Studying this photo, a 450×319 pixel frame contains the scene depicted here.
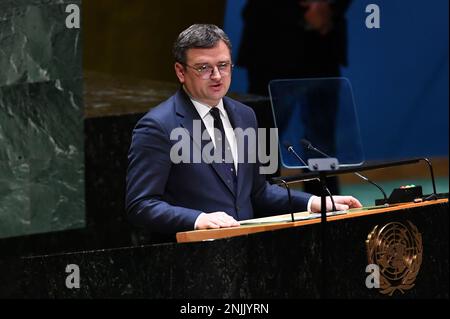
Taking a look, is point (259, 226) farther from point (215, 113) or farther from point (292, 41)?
point (292, 41)

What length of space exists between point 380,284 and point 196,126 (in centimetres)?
93

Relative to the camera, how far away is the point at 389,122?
31.1 feet

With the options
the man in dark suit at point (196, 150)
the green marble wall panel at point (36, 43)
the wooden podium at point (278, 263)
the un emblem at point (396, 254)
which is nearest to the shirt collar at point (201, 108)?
the man in dark suit at point (196, 150)

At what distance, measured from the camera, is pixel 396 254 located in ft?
14.2

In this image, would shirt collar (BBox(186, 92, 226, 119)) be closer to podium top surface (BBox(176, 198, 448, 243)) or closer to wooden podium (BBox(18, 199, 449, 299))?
podium top surface (BBox(176, 198, 448, 243))

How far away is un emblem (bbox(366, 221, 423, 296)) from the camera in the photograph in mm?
4305

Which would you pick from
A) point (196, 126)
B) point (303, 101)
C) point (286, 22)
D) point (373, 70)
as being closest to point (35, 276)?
point (196, 126)

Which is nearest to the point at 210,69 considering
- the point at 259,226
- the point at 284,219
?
the point at 284,219

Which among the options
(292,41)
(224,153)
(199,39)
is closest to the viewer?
(199,39)

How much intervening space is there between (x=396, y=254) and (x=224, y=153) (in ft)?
2.69

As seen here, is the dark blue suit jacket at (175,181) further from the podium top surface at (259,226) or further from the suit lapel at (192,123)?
the podium top surface at (259,226)

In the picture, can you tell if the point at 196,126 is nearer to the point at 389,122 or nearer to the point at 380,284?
the point at 380,284

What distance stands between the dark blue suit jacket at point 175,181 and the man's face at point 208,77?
0.06 m

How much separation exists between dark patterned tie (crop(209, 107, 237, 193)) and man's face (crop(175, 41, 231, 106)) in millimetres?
54
